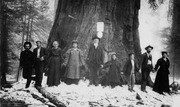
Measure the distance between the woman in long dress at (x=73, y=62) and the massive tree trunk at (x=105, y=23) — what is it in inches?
6.4

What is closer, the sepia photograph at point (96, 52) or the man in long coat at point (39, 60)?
the sepia photograph at point (96, 52)

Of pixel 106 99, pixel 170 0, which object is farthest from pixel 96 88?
pixel 170 0

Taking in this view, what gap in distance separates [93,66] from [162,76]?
1.87 m

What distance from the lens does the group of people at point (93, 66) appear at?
4891mm

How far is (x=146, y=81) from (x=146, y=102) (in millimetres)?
977

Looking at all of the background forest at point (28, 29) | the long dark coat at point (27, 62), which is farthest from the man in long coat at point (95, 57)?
the long dark coat at point (27, 62)

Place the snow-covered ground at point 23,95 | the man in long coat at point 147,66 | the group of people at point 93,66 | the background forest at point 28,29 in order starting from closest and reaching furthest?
the snow-covered ground at point 23,95 < the background forest at point 28,29 < the group of people at point 93,66 < the man in long coat at point 147,66

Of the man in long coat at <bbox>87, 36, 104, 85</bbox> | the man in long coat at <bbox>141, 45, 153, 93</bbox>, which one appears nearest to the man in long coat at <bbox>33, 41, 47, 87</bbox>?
the man in long coat at <bbox>87, 36, 104, 85</bbox>

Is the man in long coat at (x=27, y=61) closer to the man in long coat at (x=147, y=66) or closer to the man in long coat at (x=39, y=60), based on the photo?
the man in long coat at (x=39, y=60)

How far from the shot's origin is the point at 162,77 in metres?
5.15

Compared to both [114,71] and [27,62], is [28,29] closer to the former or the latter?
[27,62]

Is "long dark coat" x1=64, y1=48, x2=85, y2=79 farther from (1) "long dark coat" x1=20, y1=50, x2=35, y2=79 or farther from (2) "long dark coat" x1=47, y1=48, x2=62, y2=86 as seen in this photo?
(1) "long dark coat" x1=20, y1=50, x2=35, y2=79

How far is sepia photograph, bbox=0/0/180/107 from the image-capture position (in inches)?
181

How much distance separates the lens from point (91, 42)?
5.18 metres
